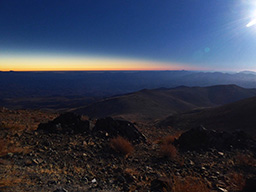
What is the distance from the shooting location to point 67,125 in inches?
332

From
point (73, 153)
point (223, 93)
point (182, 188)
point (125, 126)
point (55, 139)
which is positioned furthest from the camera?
point (223, 93)

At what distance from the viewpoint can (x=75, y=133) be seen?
790 cm

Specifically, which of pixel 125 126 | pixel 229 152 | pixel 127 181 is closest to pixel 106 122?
pixel 125 126

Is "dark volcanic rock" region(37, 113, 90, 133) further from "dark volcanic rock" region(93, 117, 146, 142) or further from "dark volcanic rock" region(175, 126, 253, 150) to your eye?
"dark volcanic rock" region(175, 126, 253, 150)

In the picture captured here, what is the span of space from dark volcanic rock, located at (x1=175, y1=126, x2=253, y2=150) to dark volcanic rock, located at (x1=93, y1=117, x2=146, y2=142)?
88.9 inches

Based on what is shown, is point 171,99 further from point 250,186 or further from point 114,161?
point 250,186

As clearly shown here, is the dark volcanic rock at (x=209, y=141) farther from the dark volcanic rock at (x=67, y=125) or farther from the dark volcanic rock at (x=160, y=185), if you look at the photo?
the dark volcanic rock at (x=67, y=125)

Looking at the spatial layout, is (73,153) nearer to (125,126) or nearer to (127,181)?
(127,181)

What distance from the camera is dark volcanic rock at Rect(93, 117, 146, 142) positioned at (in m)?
8.38

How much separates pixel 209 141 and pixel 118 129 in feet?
16.4

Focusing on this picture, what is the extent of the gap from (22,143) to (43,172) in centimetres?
254

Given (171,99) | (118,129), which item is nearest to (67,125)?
(118,129)

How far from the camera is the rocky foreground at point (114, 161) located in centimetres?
404

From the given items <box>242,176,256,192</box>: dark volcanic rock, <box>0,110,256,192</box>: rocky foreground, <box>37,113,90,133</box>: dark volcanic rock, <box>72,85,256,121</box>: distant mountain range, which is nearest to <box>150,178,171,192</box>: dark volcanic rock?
<box>0,110,256,192</box>: rocky foreground
